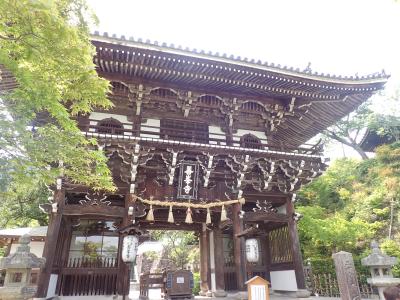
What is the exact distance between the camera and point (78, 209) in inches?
370

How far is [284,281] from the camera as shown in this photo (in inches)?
448

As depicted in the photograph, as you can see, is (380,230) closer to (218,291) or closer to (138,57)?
(218,291)

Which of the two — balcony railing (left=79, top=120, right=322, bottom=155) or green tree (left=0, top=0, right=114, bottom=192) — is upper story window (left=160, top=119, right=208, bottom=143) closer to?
balcony railing (left=79, top=120, right=322, bottom=155)

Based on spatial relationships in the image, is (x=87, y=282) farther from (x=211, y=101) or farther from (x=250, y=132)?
(x=250, y=132)

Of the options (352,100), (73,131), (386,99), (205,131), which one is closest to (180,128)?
(205,131)

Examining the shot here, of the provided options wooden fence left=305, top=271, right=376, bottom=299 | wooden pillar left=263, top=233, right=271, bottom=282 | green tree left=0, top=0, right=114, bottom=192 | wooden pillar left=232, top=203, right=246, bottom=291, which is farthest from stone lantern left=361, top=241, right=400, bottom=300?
green tree left=0, top=0, right=114, bottom=192

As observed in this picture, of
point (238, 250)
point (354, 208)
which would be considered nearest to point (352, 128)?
point (354, 208)

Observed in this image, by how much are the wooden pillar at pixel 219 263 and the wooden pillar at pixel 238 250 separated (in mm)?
1350

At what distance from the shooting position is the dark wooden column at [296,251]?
34.7 feet

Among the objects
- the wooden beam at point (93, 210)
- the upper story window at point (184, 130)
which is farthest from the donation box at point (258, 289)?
the upper story window at point (184, 130)

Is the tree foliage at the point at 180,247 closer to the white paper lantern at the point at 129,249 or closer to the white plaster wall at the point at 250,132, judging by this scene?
the white plaster wall at the point at 250,132

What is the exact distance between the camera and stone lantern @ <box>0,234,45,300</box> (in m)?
6.29

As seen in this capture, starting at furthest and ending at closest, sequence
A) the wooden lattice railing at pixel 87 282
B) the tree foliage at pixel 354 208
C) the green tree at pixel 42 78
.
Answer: the tree foliage at pixel 354 208 → the wooden lattice railing at pixel 87 282 → the green tree at pixel 42 78

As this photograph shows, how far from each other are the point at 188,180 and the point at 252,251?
324cm
